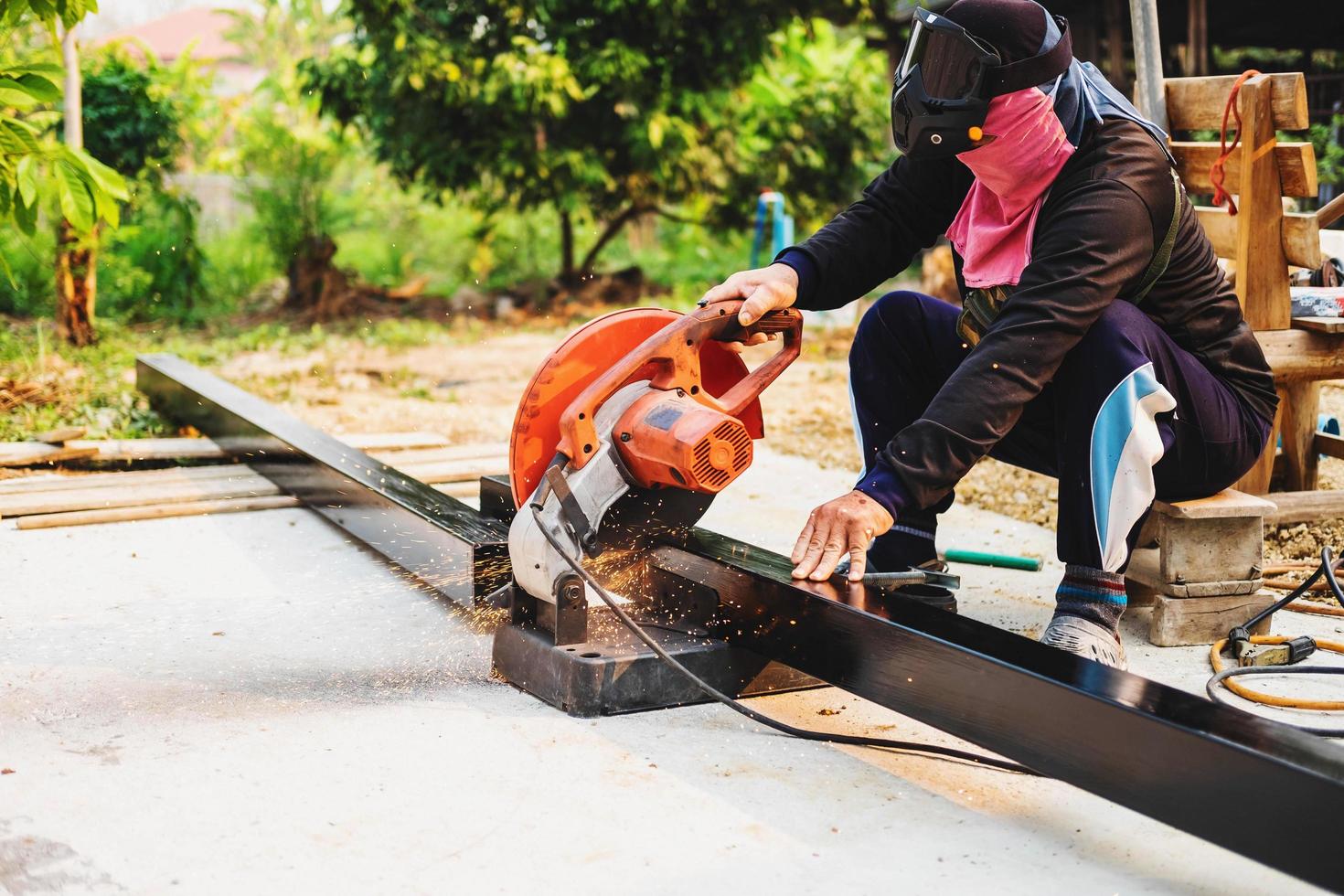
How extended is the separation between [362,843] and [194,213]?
880 cm

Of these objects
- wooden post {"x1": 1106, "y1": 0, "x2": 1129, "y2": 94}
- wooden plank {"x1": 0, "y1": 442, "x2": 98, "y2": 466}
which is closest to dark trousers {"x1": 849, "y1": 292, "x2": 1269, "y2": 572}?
wooden plank {"x1": 0, "y1": 442, "x2": 98, "y2": 466}

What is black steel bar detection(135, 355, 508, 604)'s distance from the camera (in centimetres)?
287

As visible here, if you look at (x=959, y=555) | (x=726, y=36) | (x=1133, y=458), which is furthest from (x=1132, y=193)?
(x=726, y=36)

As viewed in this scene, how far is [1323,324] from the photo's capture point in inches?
127

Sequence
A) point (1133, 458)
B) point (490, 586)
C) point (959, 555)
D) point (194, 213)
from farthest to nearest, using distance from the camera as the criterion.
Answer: point (194, 213), point (959, 555), point (490, 586), point (1133, 458)

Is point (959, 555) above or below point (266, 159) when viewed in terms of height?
below

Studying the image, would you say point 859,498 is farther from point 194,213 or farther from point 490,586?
point 194,213

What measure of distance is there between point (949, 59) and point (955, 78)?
0.11ft

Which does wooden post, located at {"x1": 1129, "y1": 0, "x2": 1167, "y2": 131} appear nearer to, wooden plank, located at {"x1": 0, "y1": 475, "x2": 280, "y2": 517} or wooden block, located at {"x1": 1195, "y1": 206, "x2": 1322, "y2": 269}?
wooden block, located at {"x1": 1195, "y1": 206, "x2": 1322, "y2": 269}

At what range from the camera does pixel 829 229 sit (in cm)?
276

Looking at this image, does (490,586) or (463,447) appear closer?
(490,586)

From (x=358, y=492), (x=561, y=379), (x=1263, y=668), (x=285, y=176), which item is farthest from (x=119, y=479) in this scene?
(x=285, y=176)

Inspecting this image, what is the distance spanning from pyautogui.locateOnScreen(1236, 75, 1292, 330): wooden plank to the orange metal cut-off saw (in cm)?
145

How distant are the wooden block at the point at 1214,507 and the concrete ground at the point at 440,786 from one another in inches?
11.9
